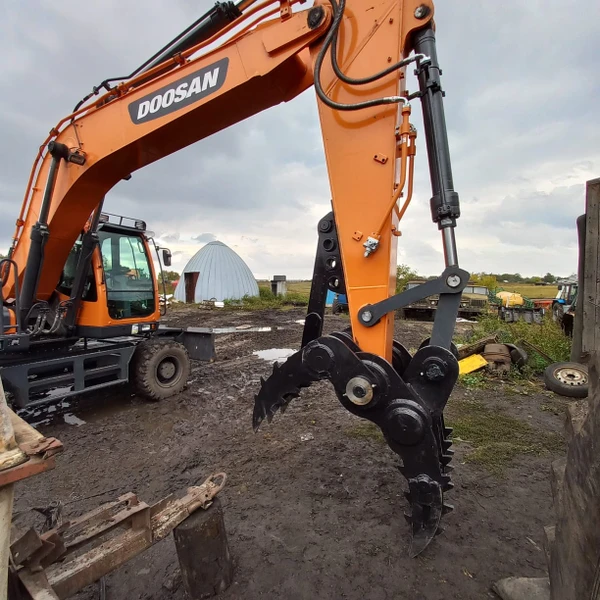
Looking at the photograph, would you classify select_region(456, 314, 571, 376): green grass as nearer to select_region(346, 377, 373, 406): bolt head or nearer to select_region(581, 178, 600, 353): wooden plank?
select_region(581, 178, 600, 353): wooden plank

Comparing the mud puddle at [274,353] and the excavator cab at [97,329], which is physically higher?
the excavator cab at [97,329]

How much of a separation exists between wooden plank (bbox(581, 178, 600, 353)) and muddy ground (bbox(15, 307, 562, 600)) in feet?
3.91

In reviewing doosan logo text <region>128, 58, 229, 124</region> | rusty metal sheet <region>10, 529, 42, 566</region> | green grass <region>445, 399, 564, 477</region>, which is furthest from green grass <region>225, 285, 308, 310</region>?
rusty metal sheet <region>10, 529, 42, 566</region>

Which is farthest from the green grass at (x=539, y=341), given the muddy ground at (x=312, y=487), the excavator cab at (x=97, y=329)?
the excavator cab at (x=97, y=329)

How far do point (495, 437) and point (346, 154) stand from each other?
371 centimetres

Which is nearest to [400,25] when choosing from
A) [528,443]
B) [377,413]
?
[377,413]

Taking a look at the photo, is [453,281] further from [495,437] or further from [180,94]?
[495,437]

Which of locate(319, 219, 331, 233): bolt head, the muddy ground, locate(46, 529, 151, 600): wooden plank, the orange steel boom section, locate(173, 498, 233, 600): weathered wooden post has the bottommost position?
the muddy ground

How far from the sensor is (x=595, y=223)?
4.97 meters

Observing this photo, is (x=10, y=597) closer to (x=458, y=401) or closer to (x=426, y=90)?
(x=426, y=90)

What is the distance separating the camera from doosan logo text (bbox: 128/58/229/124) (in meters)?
2.61

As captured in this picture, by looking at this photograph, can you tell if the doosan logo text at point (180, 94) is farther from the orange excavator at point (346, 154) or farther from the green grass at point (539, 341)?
the green grass at point (539, 341)

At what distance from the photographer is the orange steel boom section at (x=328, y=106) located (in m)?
2.11

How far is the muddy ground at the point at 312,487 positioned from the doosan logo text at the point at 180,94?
112 inches
